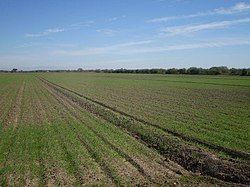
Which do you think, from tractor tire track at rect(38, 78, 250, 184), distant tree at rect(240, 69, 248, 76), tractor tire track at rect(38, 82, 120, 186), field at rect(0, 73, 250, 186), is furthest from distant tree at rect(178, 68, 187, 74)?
tractor tire track at rect(38, 78, 250, 184)

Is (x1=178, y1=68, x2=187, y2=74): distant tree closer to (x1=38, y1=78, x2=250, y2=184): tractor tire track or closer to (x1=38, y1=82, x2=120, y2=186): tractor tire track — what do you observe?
(x1=38, y1=82, x2=120, y2=186): tractor tire track

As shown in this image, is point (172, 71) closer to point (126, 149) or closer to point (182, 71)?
point (182, 71)

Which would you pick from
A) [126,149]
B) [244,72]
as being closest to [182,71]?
[244,72]

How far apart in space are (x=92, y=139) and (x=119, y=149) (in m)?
2.26

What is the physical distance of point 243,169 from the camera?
1176cm

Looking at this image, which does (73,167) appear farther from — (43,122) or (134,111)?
(134,111)

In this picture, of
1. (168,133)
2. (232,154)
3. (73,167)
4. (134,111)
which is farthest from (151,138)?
(134,111)

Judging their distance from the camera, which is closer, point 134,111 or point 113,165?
point 113,165

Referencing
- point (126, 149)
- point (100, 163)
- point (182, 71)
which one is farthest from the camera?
point (182, 71)

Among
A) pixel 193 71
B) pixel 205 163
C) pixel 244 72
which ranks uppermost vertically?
pixel 205 163

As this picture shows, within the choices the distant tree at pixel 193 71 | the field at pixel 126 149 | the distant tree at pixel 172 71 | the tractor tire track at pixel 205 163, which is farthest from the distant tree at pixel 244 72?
the tractor tire track at pixel 205 163

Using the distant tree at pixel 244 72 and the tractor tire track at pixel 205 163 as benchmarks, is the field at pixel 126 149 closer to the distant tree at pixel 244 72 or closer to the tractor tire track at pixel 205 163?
the tractor tire track at pixel 205 163

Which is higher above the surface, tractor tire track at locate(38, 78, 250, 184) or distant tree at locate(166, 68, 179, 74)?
tractor tire track at locate(38, 78, 250, 184)

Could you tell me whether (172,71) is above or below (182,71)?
below
